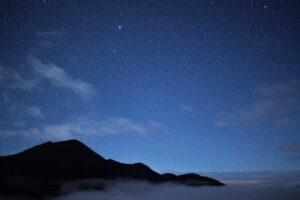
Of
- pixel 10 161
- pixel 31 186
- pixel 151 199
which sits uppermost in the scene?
pixel 10 161

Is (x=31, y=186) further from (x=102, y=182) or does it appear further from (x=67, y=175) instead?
(x=102, y=182)

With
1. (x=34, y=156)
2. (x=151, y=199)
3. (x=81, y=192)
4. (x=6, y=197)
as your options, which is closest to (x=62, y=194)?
(x=81, y=192)

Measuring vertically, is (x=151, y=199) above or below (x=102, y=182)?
below

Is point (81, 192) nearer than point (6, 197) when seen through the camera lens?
No

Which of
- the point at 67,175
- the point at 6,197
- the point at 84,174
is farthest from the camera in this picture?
the point at 84,174

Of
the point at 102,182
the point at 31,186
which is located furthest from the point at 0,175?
the point at 102,182

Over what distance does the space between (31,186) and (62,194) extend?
20.5 metres

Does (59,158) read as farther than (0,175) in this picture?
Yes

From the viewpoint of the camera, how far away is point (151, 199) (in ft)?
654

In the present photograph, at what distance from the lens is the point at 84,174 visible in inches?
7525

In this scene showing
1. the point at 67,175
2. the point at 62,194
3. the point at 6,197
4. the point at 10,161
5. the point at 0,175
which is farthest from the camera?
the point at 67,175

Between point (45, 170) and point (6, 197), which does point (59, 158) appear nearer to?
point (45, 170)

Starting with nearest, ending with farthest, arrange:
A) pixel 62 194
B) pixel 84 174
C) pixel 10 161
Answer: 1. pixel 62 194
2. pixel 10 161
3. pixel 84 174

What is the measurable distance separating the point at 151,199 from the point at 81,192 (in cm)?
6493
